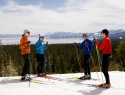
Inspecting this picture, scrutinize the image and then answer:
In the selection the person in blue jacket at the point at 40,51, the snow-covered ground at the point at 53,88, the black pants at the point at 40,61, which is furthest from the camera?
the black pants at the point at 40,61

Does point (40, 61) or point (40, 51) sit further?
point (40, 61)

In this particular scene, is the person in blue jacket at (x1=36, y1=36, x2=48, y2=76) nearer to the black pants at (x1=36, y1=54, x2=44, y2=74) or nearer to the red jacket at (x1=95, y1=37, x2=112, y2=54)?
the black pants at (x1=36, y1=54, x2=44, y2=74)

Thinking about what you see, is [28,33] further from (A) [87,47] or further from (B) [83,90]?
(B) [83,90]

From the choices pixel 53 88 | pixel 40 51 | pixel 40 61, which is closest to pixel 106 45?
pixel 53 88

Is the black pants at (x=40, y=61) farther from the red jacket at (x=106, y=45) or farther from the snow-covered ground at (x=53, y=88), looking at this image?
the red jacket at (x=106, y=45)

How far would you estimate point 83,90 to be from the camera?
8.95m

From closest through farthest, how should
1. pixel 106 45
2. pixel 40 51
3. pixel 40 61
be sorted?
pixel 106 45 → pixel 40 51 → pixel 40 61

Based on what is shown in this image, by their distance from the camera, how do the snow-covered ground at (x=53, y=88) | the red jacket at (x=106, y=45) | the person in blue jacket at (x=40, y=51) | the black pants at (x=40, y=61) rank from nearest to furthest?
1. the snow-covered ground at (x=53, y=88)
2. the red jacket at (x=106, y=45)
3. the person in blue jacket at (x=40, y=51)
4. the black pants at (x=40, y=61)

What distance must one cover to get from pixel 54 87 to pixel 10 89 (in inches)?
74.7

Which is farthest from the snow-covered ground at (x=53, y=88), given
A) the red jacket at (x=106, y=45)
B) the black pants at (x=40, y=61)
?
the red jacket at (x=106, y=45)

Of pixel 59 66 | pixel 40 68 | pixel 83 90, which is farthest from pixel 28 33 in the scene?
pixel 59 66

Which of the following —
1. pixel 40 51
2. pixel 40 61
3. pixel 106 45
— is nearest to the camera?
pixel 106 45

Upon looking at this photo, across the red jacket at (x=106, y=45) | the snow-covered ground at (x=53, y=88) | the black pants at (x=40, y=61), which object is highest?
the red jacket at (x=106, y=45)

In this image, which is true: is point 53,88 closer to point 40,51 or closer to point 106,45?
point 106,45
